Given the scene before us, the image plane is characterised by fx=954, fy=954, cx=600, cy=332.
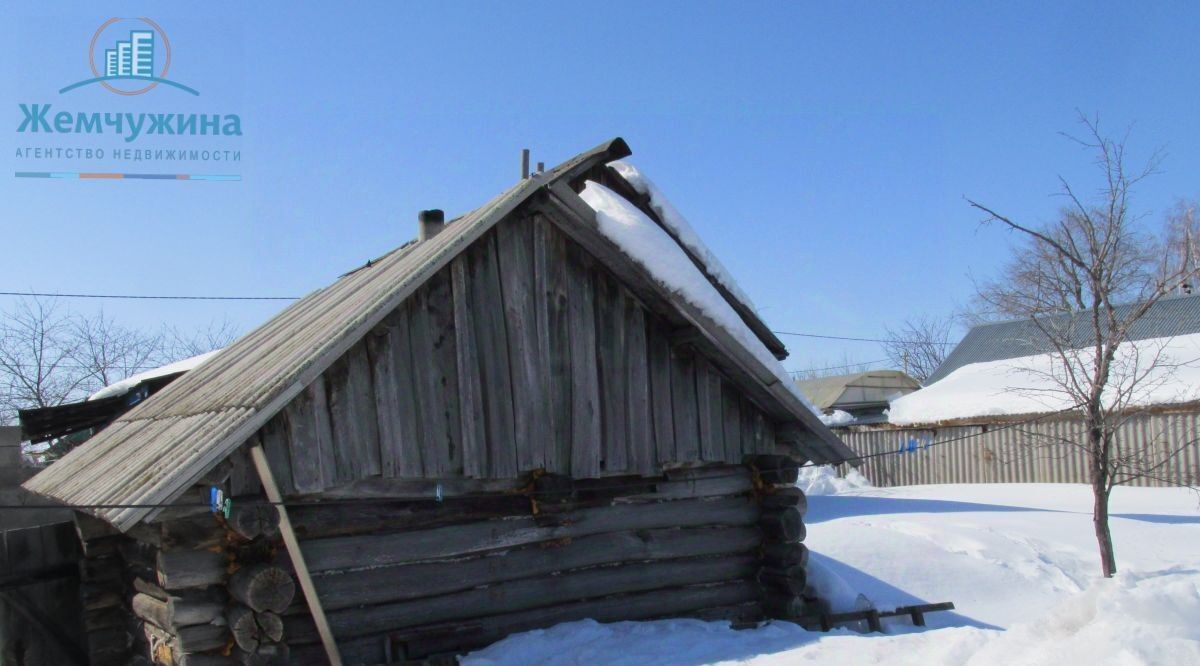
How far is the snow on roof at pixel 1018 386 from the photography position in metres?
21.7

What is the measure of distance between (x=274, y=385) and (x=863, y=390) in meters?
34.6

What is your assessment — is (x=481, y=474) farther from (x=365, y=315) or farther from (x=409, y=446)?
(x=365, y=315)

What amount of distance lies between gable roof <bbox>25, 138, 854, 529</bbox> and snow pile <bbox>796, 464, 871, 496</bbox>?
1585cm

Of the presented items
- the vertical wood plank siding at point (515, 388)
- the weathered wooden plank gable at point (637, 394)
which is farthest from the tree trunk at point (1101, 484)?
the weathered wooden plank gable at point (637, 394)

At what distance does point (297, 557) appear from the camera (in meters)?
6.57

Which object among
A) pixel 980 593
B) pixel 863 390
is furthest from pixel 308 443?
pixel 863 390

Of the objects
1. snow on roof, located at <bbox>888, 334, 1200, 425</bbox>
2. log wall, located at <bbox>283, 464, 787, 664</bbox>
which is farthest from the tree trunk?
snow on roof, located at <bbox>888, 334, 1200, 425</bbox>

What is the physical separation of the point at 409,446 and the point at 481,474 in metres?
0.66

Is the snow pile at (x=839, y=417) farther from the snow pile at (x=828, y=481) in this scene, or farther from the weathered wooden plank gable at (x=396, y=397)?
the weathered wooden plank gable at (x=396, y=397)

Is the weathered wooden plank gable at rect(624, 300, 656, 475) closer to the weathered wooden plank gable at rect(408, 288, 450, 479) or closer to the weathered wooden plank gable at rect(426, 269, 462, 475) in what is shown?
the weathered wooden plank gable at rect(426, 269, 462, 475)

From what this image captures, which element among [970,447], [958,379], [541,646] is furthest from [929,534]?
[958,379]

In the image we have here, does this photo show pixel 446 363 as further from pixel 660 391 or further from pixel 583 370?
pixel 660 391

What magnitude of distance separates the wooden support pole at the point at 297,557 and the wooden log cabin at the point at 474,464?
0.06 ft

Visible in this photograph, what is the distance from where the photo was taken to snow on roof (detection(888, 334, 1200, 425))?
21672 mm
